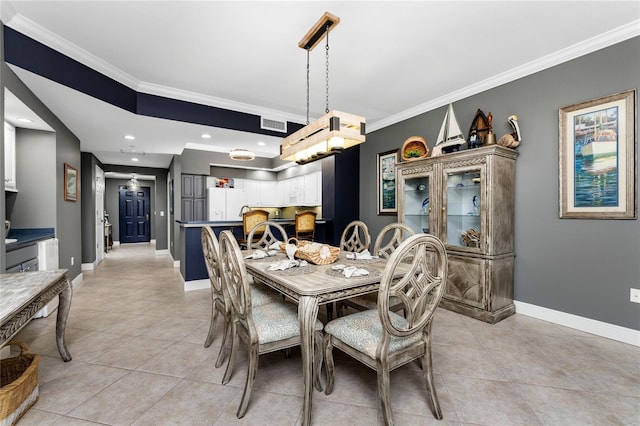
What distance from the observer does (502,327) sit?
2.70 meters

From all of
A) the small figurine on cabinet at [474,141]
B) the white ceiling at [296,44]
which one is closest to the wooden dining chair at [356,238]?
the small figurine on cabinet at [474,141]

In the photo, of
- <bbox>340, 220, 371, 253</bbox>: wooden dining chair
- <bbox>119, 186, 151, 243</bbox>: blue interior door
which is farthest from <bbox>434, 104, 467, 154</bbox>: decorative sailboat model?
<bbox>119, 186, 151, 243</bbox>: blue interior door

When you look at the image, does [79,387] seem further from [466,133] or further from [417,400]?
[466,133]

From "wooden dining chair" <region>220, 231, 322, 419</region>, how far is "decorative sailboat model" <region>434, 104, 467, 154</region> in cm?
265

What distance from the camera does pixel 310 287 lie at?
1497mm

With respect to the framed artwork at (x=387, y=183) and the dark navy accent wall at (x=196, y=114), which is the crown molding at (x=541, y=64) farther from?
the dark navy accent wall at (x=196, y=114)

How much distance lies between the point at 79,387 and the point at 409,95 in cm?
428

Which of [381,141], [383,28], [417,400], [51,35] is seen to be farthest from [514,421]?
[51,35]

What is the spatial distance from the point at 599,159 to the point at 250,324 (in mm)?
3257

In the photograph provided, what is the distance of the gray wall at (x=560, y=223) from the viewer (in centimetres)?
240

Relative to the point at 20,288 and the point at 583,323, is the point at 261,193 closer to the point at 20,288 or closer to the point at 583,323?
the point at 20,288

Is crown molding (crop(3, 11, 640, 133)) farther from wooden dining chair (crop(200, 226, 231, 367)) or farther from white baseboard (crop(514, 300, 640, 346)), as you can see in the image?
white baseboard (crop(514, 300, 640, 346))

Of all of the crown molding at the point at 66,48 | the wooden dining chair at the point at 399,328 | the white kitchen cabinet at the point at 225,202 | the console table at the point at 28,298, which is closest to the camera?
the wooden dining chair at the point at 399,328

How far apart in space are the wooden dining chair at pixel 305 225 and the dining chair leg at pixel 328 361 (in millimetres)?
2567
